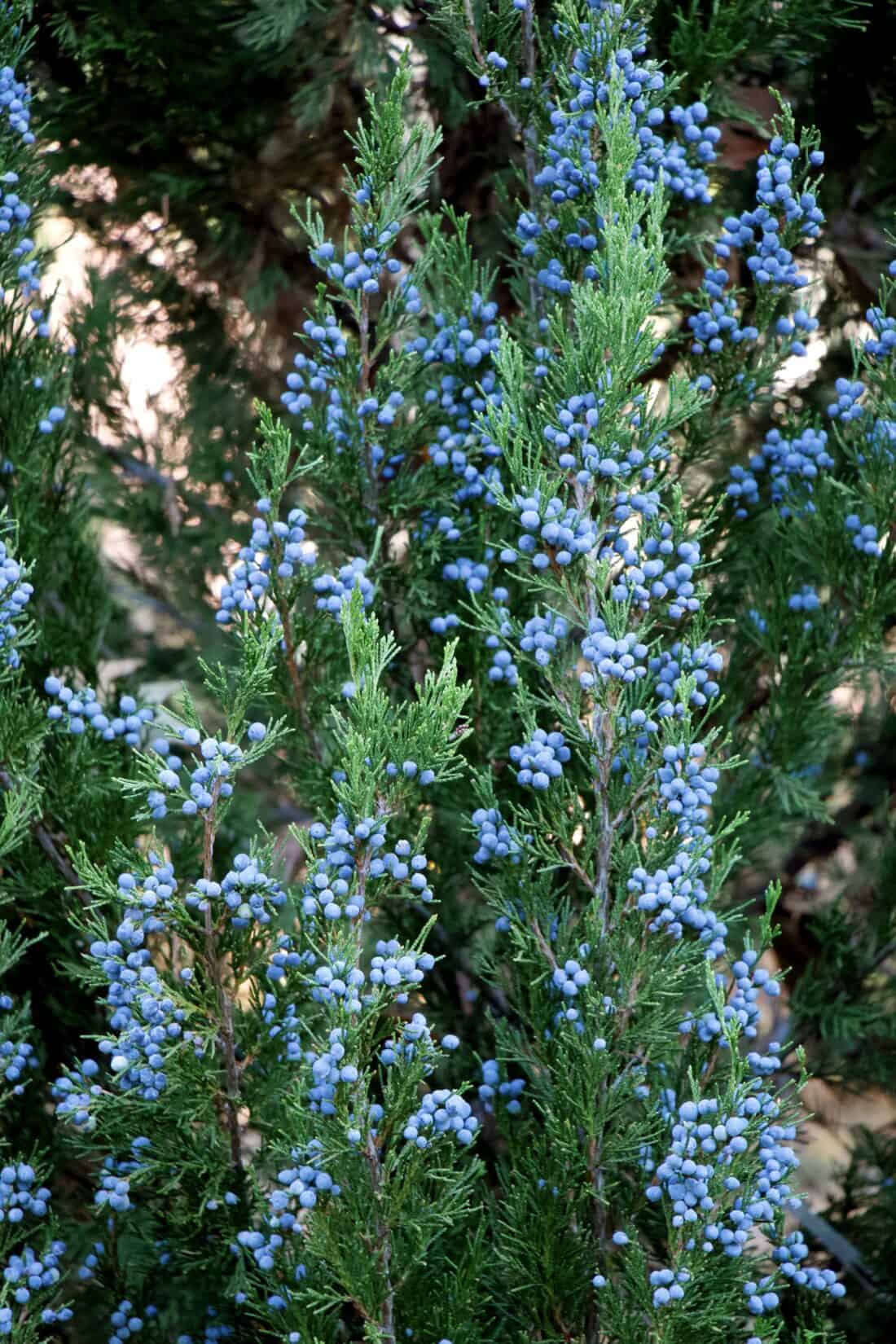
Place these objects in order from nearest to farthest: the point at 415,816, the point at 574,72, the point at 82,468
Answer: the point at 574,72 → the point at 415,816 → the point at 82,468

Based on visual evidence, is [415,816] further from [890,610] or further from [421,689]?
[890,610]

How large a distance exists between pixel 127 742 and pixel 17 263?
56cm

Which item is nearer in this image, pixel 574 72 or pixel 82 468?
pixel 574 72

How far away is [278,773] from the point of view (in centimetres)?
172

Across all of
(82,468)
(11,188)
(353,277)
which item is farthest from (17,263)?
(82,468)

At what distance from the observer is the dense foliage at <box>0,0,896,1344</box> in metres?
1.14

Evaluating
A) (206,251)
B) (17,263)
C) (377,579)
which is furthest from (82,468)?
(377,579)

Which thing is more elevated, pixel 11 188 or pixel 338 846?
pixel 11 188

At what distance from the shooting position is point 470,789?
5.14 ft

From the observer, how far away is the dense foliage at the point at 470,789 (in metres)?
1.14

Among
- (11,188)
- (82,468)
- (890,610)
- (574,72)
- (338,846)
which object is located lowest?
(338,846)

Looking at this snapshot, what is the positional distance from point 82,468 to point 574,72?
1.44 metres

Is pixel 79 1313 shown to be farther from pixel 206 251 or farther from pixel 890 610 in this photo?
pixel 206 251

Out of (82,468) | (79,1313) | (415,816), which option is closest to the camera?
(415,816)
